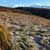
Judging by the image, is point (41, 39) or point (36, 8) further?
point (36, 8)

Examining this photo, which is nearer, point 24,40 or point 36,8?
point 24,40

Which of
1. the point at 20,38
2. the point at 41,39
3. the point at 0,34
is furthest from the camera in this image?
the point at 41,39

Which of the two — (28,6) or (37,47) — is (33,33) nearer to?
(37,47)

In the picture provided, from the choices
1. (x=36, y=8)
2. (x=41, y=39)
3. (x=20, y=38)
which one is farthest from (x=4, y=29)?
(x=36, y=8)

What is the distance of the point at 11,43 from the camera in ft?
35.2

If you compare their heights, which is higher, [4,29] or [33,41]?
[4,29]

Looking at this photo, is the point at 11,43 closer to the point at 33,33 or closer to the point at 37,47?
the point at 37,47

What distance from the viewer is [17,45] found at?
11148 mm

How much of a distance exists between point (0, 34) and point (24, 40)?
1727 millimetres

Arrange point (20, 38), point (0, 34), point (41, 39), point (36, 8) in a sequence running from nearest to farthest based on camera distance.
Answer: point (0, 34) → point (20, 38) → point (41, 39) → point (36, 8)

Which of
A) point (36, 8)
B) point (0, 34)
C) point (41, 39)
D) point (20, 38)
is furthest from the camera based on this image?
point (36, 8)

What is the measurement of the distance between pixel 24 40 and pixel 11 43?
139 cm

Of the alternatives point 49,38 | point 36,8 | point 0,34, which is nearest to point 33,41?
point 49,38

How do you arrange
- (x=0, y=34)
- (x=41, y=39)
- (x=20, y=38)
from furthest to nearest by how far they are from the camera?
(x=41, y=39) < (x=20, y=38) < (x=0, y=34)
